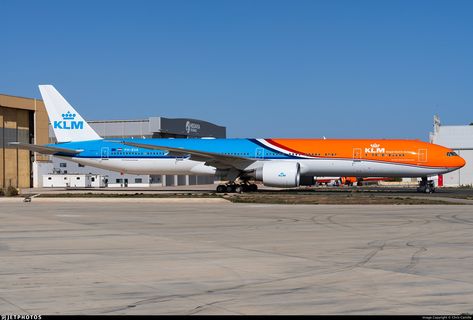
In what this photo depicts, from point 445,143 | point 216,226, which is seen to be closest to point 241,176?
point 216,226

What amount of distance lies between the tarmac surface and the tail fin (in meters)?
25.9

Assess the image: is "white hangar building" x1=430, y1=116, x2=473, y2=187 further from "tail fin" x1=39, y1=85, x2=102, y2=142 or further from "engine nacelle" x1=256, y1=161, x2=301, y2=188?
"tail fin" x1=39, y1=85, x2=102, y2=142

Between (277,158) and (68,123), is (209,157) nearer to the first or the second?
(277,158)

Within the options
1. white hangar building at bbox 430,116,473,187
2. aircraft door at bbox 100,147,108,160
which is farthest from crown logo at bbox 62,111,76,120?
white hangar building at bbox 430,116,473,187

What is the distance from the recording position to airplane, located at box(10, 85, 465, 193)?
4244cm

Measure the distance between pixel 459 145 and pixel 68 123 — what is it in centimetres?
5104

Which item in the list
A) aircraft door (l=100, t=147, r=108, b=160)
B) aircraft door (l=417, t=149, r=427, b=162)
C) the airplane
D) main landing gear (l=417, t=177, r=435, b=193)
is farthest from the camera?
aircraft door (l=100, t=147, r=108, b=160)

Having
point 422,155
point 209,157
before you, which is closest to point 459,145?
point 422,155

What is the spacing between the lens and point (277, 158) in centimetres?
4303

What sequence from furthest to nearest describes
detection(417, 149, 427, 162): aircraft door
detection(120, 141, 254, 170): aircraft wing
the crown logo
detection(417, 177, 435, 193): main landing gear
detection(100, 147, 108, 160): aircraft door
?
1. the crown logo
2. detection(100, 147, 108, 160): aircraft door
3. detection(417, 177, 435, 193): main landing gear
4. detection(417, 149, 427, 162): aircraft door
5. detection(120, 141, 254, 170): aircraft wing

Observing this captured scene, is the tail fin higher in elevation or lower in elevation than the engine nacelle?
higher

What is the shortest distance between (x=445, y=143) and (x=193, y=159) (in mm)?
45996

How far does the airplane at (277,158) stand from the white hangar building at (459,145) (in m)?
33.0

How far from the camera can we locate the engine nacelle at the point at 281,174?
3944 centimetres
